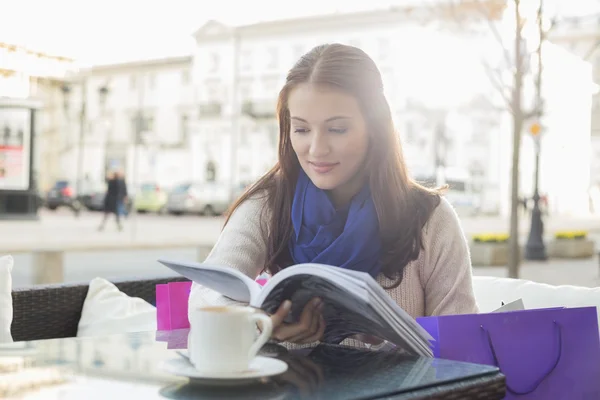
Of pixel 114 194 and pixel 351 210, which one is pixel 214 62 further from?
pixel 351 210

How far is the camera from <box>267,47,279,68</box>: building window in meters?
52.1

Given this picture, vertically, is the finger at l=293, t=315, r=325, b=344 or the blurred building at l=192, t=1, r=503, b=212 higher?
the blurred building at l=192, t=1, r=503, b=212

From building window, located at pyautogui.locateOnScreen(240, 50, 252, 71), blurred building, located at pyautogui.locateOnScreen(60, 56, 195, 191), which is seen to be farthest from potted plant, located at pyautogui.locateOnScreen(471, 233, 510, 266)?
building window, located at pyautogui.locateOnScreen(240, 50, 252, 71)

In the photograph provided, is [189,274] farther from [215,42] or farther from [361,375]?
[215,42]

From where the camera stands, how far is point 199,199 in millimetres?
36219

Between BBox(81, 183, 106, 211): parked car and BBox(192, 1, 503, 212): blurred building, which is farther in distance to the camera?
BBox(192, 1, 503, 212): blurred building

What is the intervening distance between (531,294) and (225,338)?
1.60m

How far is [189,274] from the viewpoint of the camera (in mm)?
1957

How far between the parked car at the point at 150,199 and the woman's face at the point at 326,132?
3560 centimetres

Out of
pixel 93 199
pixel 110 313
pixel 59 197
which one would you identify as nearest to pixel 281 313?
pixel 110 313

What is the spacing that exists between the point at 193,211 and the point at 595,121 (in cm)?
2388

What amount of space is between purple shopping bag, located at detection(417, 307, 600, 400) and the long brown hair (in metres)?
0.44

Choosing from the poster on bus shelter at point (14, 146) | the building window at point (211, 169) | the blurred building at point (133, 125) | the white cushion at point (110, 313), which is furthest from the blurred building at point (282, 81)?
the white cushion at point (110, 313)

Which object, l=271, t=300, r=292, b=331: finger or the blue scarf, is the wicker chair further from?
l=271, t=300, r=292, b=331: finger
